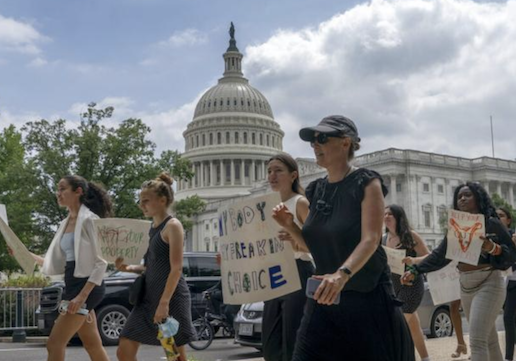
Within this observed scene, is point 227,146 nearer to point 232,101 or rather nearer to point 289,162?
point 232,101

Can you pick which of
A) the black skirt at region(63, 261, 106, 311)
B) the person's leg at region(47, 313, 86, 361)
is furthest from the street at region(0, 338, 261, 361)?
the person's leg at region(47, 313, 86, 361)

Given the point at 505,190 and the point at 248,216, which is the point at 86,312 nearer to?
the point at 248,216

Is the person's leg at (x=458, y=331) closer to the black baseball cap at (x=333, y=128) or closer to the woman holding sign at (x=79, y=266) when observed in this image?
the woman holding sign at (x=79, y=266)

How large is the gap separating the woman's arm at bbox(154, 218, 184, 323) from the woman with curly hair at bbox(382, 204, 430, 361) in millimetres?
3206

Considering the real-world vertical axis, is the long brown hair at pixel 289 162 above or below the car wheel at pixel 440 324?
above

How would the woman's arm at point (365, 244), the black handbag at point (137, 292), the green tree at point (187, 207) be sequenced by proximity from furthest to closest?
the green tree at point (187, 207), the black handbag at point (137, 292), the woman's arm at point (365, 244)

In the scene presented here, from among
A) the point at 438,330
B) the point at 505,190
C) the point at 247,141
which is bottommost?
the point at 438,330

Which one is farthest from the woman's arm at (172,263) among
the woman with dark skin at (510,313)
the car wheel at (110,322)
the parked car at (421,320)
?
the car wheel at (110,322)

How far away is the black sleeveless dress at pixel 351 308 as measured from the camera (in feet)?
A: 12.7

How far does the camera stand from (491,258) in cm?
638

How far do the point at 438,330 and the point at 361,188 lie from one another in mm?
10846

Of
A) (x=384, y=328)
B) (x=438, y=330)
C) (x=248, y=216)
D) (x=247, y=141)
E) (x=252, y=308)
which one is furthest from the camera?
(x=247, y=141)

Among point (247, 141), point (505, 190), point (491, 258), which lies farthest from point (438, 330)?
point (247, 141)

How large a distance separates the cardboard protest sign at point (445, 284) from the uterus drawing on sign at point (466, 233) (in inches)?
61.3
